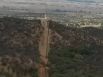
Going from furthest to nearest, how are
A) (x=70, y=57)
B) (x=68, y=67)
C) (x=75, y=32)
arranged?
(x=75, y=32) → (x=70, y=57) → (x=68, y=67)

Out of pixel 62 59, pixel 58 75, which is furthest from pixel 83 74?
pixel 62 59

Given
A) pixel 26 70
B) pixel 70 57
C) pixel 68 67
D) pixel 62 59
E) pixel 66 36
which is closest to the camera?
pixel 26 70

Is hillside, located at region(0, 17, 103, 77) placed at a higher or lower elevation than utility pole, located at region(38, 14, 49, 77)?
lower

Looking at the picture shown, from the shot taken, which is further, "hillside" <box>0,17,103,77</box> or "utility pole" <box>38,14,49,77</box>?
"hillside" <box>0,17,103,77</box>

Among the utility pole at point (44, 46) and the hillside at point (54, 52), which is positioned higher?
the utility pole at point (44, 46)

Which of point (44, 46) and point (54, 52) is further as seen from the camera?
point (54, 52)

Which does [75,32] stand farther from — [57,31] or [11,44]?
[11,44]

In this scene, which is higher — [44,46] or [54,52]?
[44,46]

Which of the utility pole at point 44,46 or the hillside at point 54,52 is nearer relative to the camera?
the utility pole at point 44,46
